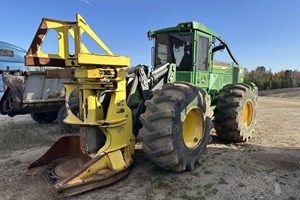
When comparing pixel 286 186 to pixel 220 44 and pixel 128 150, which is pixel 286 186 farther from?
pixel 220 44

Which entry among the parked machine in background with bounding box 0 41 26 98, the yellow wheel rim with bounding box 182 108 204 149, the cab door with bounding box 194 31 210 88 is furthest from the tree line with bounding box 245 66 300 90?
the yellow wheel rim with bounding box 182 108 204 149

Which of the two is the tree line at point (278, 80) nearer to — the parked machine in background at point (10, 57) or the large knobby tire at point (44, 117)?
the parked machine in background at point (10, 57)

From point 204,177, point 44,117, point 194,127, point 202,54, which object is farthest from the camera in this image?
point 44,117

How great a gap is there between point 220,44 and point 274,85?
24.3m

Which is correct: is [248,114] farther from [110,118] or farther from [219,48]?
[110,118]

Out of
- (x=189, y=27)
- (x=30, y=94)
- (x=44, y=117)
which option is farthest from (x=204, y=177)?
(x=44, y=117)

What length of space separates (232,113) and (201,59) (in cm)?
130

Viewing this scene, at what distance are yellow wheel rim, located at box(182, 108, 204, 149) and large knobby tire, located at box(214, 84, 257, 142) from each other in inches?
58.1

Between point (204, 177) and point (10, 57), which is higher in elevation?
point (10, 57)

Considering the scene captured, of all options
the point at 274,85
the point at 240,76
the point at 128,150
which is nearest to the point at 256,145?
the point at 240,76

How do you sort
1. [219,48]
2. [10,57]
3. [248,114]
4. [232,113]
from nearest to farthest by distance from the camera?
[232,113], [219,48], [248,114], [10,57]

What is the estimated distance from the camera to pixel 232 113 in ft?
18.9

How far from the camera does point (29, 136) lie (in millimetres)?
6707

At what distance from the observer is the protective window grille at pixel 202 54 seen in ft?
18.9
